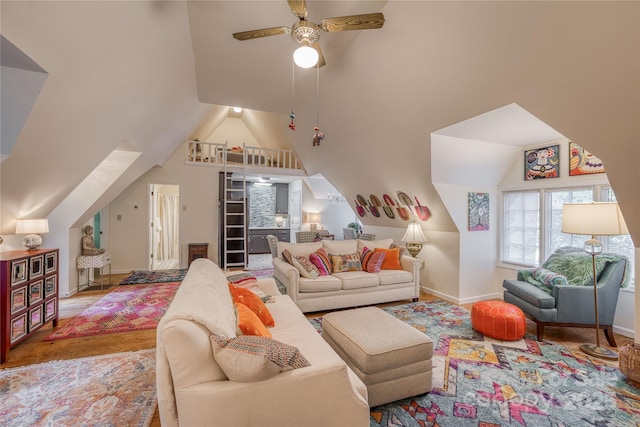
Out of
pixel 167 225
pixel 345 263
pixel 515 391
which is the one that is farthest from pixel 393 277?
pixel 167 225

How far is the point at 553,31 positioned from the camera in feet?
5.59

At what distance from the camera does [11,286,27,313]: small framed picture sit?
2.41 metres

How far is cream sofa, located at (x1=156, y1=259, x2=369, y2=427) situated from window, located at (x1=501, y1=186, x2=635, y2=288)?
11.6 ft

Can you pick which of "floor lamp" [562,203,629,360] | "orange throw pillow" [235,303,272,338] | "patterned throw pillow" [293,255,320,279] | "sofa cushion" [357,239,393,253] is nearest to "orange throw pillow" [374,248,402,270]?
"sofa cushion" [357,239,393,253]

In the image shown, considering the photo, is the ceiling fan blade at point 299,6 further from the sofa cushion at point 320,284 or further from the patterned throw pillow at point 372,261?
the patterned throw pillow at point 372,261

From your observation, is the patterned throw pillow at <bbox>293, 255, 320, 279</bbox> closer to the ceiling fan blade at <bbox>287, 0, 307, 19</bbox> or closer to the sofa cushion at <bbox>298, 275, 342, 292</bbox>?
the sofa cushion at <bbox>298, 275, 342, 292</bbox>

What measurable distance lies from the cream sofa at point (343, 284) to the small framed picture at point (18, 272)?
2.48m

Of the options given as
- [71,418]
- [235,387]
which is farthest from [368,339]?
[71,418]

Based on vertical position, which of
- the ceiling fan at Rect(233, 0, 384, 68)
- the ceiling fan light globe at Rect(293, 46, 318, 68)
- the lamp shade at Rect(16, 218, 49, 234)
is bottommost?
the lamp shade at Rect(16, 218, 49, 234)

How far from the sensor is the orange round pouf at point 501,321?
264 cm

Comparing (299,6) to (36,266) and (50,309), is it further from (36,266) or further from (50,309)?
(50,309)

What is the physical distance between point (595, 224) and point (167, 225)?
27.0 ft

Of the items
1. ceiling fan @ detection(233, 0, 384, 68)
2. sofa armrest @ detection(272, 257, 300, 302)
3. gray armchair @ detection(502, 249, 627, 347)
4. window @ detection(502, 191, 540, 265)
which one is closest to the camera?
ceiling fan @ detection(233, 0, 384, 68)

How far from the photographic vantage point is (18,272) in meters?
2.48
